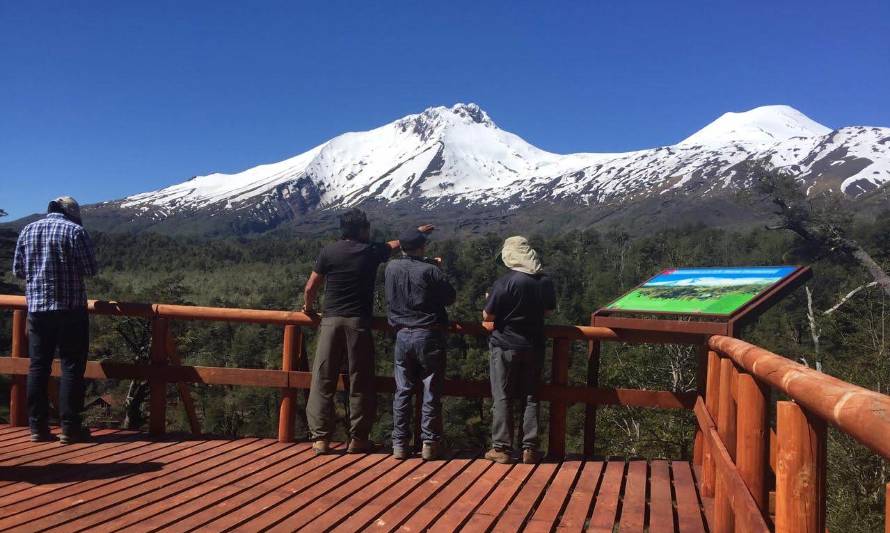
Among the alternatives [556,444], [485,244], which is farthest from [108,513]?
[485,244]

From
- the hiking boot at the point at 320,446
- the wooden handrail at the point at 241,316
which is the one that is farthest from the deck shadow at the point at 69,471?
the wooden handrail at the point at 241,316

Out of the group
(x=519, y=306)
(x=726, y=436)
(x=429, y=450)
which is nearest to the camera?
(x=726, y=436)

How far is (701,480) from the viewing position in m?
4.13

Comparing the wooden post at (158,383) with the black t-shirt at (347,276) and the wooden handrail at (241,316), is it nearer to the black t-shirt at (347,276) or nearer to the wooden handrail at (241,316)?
the wooden handrail at (241,316)

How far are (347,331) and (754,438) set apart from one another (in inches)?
114

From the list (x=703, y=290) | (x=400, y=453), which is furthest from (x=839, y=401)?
(x=400, y=453)

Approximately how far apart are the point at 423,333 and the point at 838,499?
2085 cm

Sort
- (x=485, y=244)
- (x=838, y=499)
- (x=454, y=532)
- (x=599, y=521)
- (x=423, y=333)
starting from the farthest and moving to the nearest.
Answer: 1. (x=485, y=244)
2. (x=838, y=499)
3. (x=423, y=333)
4. (x=599, y=521)
5. (x=454, y=532)

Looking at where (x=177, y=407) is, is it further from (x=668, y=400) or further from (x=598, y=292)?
(x=598, y=292)

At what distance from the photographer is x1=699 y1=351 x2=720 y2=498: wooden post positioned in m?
3.81

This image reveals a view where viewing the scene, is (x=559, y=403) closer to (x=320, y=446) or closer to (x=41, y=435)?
(x=320, y=446)

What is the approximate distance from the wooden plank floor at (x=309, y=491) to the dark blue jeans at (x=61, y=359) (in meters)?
0.22

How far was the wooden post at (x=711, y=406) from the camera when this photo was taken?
3809 millimetres

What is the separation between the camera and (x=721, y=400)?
331 centimetres
